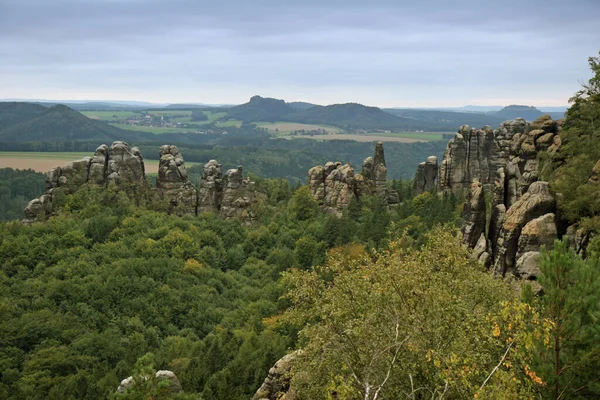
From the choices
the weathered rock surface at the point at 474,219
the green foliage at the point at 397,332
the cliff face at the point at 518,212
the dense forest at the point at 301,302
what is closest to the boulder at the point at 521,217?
the cliff face at the point at 518,212

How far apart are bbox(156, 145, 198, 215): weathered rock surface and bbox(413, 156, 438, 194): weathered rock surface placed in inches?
1437

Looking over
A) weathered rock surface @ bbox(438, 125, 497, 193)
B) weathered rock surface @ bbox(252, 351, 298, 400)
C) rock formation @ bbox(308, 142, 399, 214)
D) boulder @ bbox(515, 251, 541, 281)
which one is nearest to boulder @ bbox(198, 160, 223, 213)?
rock formation @ bbox(308, 142, 399, 214)

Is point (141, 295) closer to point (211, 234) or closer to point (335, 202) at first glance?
point (211, 234)

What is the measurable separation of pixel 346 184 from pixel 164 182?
28.1 meters

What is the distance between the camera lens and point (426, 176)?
93.0 metres

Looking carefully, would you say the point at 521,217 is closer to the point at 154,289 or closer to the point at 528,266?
the point at 528,266

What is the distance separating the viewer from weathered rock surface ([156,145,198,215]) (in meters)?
85.1

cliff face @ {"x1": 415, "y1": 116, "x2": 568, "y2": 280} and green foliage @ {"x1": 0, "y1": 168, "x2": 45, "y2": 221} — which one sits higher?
cliff face @ {"x1": 415, "y1": 116, "x2": 568, "y2": 280}

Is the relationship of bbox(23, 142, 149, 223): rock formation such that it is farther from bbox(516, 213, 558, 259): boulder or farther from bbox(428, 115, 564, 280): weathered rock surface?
bbox(516, 213, 558, 259): boulder

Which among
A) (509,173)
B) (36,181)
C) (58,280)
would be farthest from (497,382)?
(36,181)

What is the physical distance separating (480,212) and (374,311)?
2351 cm

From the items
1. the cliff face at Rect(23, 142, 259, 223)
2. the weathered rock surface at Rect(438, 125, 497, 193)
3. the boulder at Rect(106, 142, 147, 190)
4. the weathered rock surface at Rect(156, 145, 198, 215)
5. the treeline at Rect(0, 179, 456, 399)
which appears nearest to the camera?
the treeline at Rect(0, 179, 456, 399)

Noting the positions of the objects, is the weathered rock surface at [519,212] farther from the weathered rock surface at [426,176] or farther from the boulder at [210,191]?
the boulder at [210,191]

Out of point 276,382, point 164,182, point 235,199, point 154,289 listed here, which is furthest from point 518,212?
point 164,182
